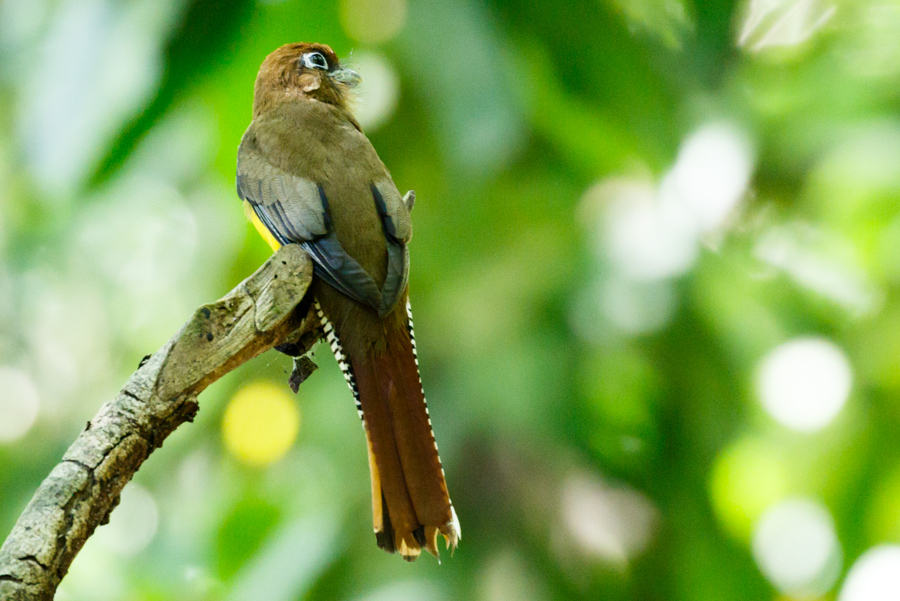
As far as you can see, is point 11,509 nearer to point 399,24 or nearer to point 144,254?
point 144,254

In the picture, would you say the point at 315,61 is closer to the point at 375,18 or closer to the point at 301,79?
the point at 301,79

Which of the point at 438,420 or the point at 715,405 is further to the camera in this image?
the point at 715,405

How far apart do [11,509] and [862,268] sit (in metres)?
5.25

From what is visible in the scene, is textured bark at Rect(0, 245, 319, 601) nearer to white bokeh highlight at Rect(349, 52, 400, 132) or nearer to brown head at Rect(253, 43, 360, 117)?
brown head at Rect(253, 43, 360, 117)

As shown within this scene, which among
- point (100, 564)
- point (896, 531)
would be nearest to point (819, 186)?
point (896, 531)

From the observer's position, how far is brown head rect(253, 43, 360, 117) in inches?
121

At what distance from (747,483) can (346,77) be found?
3.78 meters

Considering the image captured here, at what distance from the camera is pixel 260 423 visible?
5.20m

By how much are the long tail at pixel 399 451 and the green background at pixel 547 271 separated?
6.08 feet

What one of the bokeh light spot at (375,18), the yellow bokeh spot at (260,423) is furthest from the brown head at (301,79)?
the yellow bokeh spot at (260,423)

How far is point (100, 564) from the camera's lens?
4.99m

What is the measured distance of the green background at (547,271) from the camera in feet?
13.8

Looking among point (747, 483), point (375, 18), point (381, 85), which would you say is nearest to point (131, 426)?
point (381, 85)

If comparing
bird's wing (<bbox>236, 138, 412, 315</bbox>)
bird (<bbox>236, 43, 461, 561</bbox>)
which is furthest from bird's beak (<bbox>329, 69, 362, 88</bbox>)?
bird's wing (<bbox>236, 138, 412, 315</bbox>)
